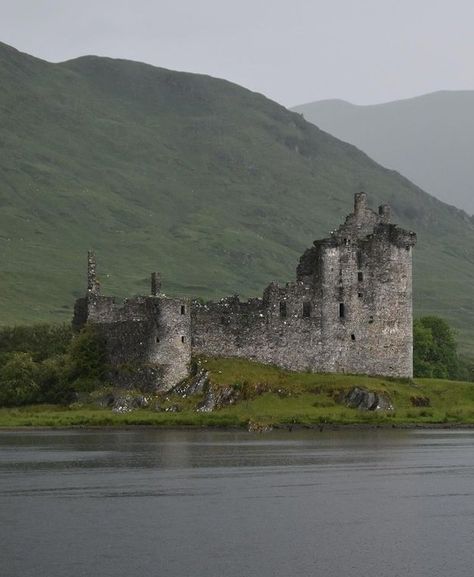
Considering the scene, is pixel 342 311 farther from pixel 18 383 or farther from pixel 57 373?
pixel 18 383

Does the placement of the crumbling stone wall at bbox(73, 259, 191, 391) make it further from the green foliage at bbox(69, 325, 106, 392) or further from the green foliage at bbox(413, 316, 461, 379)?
the green foliage at bbox(413, 316, 461, 379)

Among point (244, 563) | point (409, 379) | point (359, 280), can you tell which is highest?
point (359, 280)

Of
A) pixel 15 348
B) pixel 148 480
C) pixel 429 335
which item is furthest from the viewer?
pixel 429 335

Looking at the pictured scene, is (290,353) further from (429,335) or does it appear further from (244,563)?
(244,563)

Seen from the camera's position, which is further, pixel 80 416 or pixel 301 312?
pixel 301 312

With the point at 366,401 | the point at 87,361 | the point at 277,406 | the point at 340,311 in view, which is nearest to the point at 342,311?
the point at 340,311

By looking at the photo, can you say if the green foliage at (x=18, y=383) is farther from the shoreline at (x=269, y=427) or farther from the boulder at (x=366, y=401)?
the boulder at (x=366, y=401)

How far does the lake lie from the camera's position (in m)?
36.7

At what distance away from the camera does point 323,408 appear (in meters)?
78.3

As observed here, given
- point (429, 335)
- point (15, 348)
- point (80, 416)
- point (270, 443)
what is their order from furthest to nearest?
point (429, 335) → point (15, 348) → point (80, 416) → point (270, 443)

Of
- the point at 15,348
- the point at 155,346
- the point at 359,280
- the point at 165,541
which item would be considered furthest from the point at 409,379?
the point at 165,541

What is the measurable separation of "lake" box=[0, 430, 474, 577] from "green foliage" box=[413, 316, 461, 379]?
3351 centimetres

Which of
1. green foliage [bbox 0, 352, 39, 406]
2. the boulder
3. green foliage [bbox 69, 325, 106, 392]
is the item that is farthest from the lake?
green foliage [bbox 0, 352, 39, 406]

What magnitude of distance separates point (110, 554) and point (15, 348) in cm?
5812
